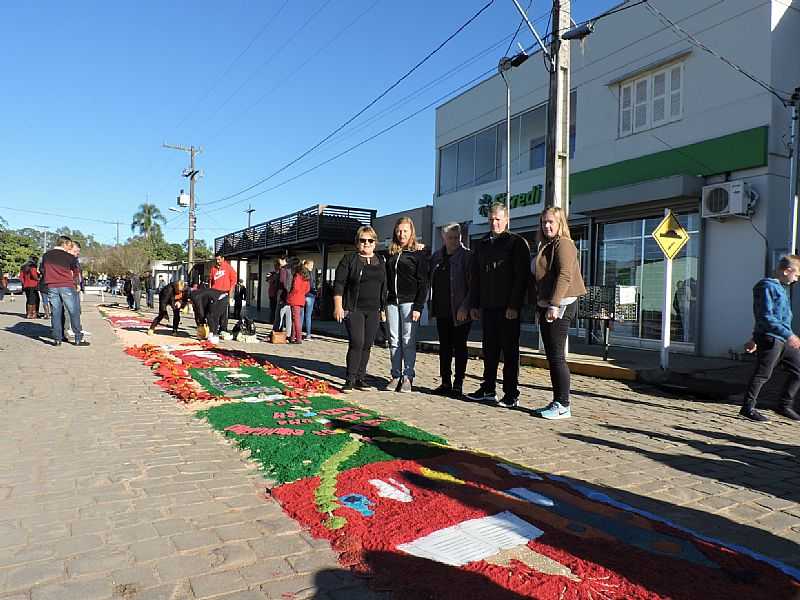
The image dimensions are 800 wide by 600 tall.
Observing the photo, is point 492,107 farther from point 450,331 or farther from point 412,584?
point 412,584

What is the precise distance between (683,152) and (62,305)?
11.8 m

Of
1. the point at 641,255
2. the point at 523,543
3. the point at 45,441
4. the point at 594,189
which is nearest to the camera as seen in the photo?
the point at 523,543

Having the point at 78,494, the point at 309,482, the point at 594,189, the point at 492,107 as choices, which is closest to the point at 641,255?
the point at 594,189

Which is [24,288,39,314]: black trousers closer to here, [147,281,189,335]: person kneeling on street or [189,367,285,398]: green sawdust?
[147,281,189,335]: person kneeling on street

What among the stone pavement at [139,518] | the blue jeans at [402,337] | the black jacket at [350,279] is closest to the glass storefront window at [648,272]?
the blue jeans at [402,337]

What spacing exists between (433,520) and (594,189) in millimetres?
11957

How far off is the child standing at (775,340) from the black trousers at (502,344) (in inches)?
92.0

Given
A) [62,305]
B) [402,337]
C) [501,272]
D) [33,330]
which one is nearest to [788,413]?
[501,272]

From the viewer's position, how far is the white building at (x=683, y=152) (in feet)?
33.2

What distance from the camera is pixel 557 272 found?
5.41 meters

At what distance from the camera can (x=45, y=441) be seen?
13.9 ft

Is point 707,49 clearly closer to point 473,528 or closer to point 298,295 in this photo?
→ point 298,295

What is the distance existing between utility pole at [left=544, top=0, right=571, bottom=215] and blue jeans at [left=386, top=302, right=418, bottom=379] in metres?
4.24

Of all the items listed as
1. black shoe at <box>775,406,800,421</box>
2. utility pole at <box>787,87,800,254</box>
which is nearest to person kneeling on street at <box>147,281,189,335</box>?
black shoe at <box>775,406,800,421</box>
